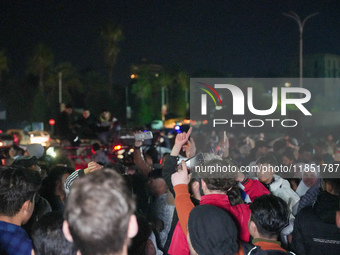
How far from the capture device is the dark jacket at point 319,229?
12.9 ft

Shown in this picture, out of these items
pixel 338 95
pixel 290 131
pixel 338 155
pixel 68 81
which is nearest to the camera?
pixel 338 155

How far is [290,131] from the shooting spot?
10.7 metres

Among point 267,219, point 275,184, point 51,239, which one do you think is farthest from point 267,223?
point 275,184

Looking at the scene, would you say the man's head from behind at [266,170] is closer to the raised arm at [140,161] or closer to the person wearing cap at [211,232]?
the raised arm at [140,161]

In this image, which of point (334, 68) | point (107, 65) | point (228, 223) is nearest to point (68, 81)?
point (107, 65)

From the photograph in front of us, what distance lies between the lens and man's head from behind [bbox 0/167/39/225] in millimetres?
3125

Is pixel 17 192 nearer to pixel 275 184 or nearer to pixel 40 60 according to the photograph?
pixel 275 184

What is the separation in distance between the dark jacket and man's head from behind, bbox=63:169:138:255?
270 cm

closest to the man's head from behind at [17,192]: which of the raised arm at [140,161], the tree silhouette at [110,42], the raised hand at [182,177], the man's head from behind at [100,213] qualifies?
the raised hand at [182,177]

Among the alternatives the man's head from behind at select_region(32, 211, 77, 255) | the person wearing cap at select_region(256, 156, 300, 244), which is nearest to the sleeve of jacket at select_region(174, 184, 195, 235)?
the man's head from behind at select_region(32, 211, 77, 255)

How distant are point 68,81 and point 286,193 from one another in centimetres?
5970

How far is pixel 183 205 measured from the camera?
3.26 m

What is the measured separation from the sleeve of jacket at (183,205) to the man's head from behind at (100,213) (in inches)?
55.2

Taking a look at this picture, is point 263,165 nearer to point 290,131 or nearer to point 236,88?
point 236,88
